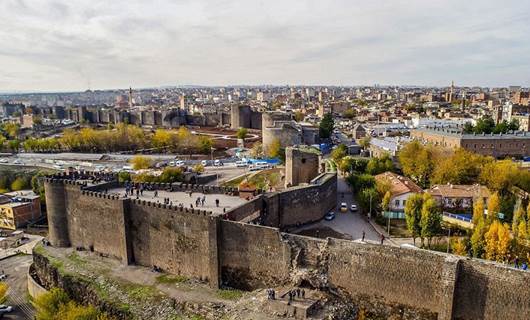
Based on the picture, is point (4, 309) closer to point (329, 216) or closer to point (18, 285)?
point (18, 285)

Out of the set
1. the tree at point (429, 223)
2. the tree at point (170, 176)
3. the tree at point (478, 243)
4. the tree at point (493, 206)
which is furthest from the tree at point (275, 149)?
the tree at point (478, 243)

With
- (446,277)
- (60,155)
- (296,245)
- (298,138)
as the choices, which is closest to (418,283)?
A: (446,277)

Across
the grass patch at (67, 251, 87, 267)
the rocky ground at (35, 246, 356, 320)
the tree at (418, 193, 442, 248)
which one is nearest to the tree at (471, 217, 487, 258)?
the tree at (418, 193, 442, 248)

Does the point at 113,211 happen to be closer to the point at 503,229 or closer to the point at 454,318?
the point at 454,318

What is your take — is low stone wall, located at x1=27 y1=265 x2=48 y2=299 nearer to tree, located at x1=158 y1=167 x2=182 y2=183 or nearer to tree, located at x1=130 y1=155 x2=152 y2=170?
tree, located at x1=158 y1=167 x2=182 y2=183

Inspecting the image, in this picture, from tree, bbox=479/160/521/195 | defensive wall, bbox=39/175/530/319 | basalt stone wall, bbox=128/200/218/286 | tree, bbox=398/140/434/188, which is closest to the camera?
defensive wall, bbox=39/175/530/319

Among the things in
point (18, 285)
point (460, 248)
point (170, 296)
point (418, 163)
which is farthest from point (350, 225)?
point (18, 285)
